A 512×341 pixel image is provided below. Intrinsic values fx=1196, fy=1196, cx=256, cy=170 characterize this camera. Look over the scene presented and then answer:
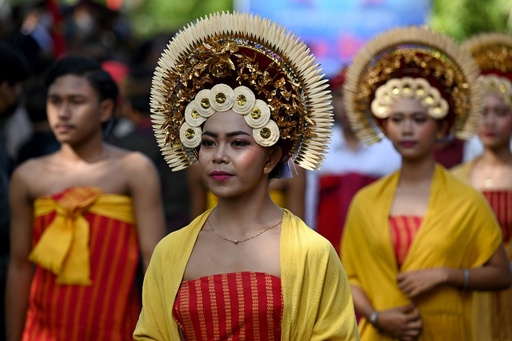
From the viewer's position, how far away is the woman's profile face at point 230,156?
15.9 feet

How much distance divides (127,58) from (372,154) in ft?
24.3

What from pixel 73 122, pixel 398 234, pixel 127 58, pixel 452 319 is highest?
pixel 127 58

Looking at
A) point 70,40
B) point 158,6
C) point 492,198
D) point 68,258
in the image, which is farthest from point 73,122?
point 158,6

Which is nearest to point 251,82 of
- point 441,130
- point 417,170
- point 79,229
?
point 79,229

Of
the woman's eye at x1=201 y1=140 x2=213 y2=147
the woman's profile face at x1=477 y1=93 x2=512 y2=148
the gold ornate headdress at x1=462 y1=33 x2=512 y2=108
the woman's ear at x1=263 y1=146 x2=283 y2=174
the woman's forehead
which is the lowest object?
the woman's ear at x1=263 y1=146 x2=283 y2=174

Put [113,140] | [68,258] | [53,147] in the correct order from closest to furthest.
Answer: [68,258]
[53,147]
[113,140]

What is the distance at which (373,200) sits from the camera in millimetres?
6867

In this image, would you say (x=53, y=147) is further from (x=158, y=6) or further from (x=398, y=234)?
(x=158, y=6)

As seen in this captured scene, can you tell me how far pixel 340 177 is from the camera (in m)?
9.24

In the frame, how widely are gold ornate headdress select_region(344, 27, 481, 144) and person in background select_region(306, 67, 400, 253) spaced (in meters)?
1.93

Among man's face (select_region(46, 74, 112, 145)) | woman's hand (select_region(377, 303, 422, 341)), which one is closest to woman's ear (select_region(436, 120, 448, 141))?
woman's hand (select_region(377, 303, 422, 341))

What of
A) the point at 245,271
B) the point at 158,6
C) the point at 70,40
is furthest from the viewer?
the point at 158,6

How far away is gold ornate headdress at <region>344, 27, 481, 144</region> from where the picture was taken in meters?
6.92

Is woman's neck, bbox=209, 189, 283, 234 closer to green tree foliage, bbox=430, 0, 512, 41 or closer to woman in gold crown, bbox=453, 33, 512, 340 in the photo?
woman in gold crown, bbox=453, 33, 512, 340
